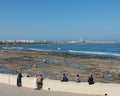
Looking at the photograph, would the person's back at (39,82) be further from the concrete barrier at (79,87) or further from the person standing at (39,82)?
the concrete barrier at (79,87)

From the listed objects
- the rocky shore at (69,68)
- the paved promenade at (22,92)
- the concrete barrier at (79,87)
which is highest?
the concrete barrier at (79,87)

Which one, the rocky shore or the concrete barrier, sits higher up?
the concrete barrier

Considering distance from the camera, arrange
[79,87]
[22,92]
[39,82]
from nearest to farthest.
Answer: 1. [79,87]
2. [22,92]
3. [39,82]

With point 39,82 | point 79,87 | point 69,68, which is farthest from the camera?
point 69,68

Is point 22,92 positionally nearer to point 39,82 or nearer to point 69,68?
point 39,82

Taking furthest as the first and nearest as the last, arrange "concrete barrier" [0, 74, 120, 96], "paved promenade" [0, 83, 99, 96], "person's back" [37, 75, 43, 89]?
"person's back" [37, 75, 43, 89] < "paved promenade" [0, 83, 99, 96] < "concrete barrier" [0, 74, 120, 96]

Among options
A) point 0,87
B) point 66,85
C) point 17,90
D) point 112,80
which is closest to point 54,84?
point 66,85

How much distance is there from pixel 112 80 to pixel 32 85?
11383mm

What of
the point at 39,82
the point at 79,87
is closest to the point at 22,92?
the point at 39,82

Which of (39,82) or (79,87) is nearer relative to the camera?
(79,87)

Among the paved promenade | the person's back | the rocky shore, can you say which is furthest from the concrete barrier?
the rocky shore

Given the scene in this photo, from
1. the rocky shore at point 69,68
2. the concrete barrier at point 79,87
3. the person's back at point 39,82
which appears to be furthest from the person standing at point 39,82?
the rocky shore at point 69,68

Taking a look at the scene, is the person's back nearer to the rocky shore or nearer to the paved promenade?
the paved promenade

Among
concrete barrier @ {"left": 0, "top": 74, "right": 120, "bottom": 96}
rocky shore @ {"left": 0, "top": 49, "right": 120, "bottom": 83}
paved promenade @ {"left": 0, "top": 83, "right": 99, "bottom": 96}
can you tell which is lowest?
rocky shore @ {"left": 0, "top": 49, "right": 120, "bottom": 83}
